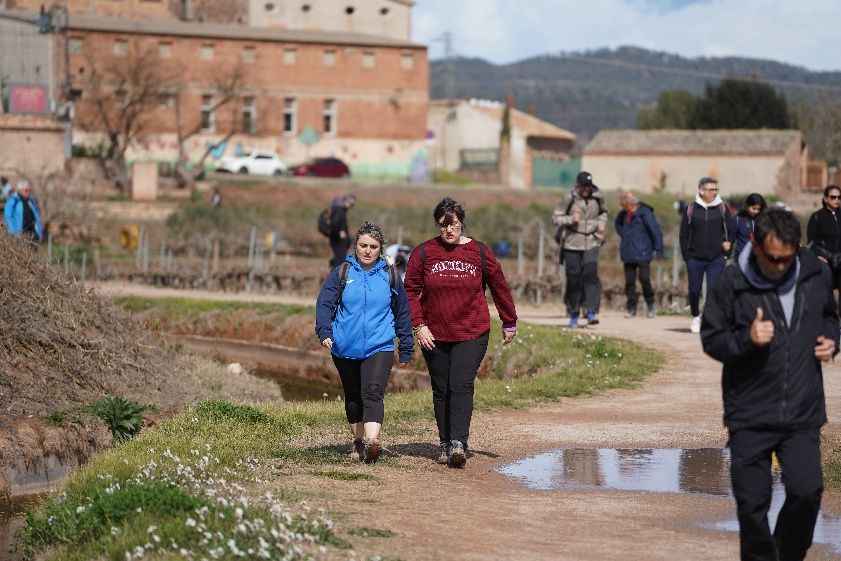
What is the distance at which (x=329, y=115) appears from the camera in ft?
268

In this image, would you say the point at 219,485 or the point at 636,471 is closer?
the point at 219,485

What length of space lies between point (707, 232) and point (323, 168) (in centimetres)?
5657

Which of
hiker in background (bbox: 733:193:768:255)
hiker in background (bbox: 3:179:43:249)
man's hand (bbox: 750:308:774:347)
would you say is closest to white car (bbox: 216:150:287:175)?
hiker in background (bbox: 3:179:43:249)

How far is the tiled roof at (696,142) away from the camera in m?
81.2

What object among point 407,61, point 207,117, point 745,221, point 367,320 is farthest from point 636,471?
point 407,61

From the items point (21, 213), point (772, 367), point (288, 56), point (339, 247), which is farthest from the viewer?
point (288, 56)

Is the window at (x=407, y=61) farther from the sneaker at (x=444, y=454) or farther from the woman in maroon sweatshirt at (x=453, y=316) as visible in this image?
the sneaker at (x=444, y=454)

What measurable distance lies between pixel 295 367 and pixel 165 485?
14395mm

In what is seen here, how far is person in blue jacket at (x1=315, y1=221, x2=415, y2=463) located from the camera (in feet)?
37.1

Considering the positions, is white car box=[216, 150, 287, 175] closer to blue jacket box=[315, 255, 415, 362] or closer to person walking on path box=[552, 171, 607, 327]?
person walking on path box=[552, 171, 607, 327]

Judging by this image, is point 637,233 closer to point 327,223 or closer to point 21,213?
point 327,223

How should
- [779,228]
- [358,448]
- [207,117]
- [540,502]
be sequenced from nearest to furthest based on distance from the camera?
[779,228], [540,502], [358,448], [207,117]

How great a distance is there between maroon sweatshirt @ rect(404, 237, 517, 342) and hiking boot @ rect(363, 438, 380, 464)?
0.90 m

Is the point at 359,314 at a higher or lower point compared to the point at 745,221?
lower
